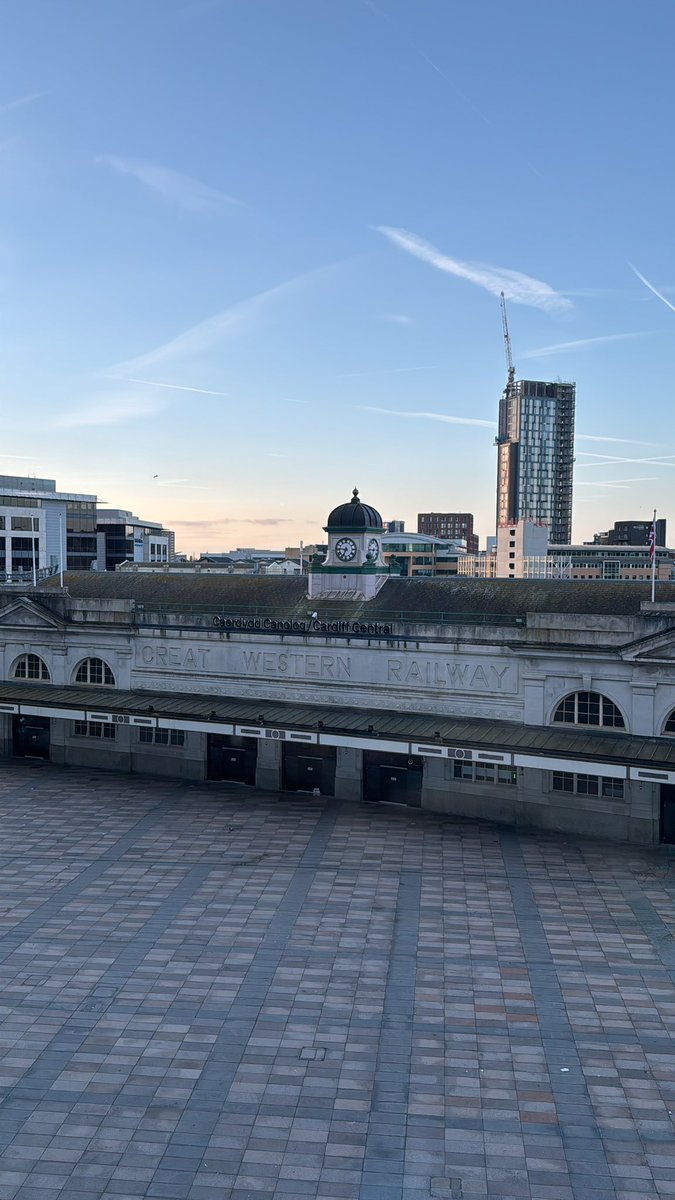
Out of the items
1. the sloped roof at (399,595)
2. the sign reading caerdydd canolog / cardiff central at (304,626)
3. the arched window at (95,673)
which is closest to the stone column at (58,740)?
the arched window at (95,673)

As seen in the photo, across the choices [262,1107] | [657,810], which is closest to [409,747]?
[657,810]

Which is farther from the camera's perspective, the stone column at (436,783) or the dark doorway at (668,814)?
the stone column at (436,783)

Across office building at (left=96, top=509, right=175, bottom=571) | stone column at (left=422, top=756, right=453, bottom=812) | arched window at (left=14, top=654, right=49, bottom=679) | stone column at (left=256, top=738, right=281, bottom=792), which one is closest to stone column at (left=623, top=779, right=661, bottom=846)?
stone column at (left=422, top=756, right=453, bottom=812)

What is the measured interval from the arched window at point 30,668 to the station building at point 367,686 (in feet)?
0.40

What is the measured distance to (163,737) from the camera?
50.8 m

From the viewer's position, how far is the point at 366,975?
26.8 m

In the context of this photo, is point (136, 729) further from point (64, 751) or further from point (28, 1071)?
point (28, 1071)

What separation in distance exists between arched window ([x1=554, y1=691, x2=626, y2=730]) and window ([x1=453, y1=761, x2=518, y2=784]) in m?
3.35

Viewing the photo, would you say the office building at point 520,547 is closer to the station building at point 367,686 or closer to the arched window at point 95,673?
the station building at point 367,686

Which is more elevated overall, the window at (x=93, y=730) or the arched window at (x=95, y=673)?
the arched window at (x=95, y=673)

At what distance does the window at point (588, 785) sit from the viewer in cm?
3975

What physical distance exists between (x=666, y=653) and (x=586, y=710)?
458cm

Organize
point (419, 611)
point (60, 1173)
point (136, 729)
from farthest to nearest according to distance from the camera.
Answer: point (136, 729) → point (419, 611) → point (60, 1173)

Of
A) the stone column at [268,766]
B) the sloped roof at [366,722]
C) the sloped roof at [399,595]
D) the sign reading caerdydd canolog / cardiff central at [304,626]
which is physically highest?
the sloped roof at [399,595]
